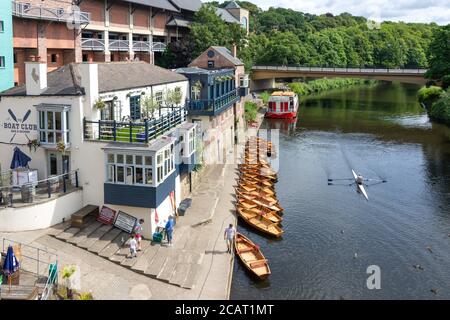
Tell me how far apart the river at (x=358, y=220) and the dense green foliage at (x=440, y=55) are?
13.4 metres

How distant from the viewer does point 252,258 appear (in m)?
24.0

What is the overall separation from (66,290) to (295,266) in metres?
11.5

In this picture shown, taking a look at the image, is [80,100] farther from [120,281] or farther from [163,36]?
[163,36]

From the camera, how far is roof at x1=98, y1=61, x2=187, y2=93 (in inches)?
1054

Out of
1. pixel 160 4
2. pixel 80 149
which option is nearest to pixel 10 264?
pixel 80 149

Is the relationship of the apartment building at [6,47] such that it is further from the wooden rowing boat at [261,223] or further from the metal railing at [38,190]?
the wooden rowing boat at [261,223]

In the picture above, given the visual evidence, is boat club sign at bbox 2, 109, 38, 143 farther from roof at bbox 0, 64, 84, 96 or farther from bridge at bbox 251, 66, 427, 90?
bridge at bbox 251, 66, 427, 90

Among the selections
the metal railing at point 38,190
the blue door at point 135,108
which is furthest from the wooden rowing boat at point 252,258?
the blue door at point 135,108

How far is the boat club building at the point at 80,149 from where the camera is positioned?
22.4m

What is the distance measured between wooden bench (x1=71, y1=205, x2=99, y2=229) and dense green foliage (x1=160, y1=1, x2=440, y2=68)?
46701mm

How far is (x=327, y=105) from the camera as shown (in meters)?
90.4

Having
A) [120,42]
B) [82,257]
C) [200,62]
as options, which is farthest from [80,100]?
[120,42]

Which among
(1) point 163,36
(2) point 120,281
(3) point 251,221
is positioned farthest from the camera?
(1) point 163,36

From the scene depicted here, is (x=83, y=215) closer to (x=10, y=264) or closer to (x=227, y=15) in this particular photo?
(x=10, y=264)
